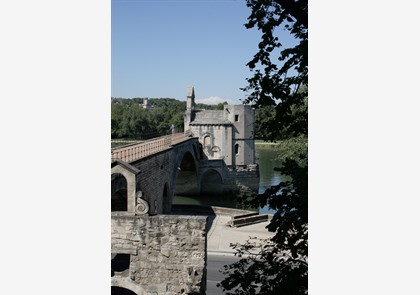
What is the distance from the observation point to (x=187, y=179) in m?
38.7

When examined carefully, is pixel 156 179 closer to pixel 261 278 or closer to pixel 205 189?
pixel 261 278

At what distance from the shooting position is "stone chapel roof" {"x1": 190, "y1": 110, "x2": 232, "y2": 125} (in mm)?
38969

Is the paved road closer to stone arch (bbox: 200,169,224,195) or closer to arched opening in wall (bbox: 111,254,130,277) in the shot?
arched opening in wall (bbox: 111,254,130,277)

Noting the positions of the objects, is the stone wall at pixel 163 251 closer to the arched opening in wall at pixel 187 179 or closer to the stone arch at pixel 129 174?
the stone arch at pixel 129 174

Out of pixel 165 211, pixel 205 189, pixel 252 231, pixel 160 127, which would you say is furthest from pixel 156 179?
pixel 160 127

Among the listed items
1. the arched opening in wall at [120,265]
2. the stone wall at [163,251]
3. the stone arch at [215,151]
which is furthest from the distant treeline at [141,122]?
the stone wall at [163,251]

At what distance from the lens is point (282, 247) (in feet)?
15.9

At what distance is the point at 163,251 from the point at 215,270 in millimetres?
7213

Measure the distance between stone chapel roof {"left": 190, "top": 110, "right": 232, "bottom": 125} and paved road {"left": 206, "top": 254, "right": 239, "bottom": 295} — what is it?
21160 millimetres

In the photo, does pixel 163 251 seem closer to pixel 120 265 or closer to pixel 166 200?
pixel 120 265

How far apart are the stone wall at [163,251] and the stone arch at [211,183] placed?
28.9m

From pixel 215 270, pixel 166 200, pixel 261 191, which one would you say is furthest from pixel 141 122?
pixel 215 270

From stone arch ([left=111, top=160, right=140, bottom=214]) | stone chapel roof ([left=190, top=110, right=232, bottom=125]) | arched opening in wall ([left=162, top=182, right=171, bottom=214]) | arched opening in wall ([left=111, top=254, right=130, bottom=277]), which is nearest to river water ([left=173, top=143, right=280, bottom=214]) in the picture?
arched opening in wall ([left=162, top=182, right=171, bottom=214])

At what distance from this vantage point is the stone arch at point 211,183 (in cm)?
3938
